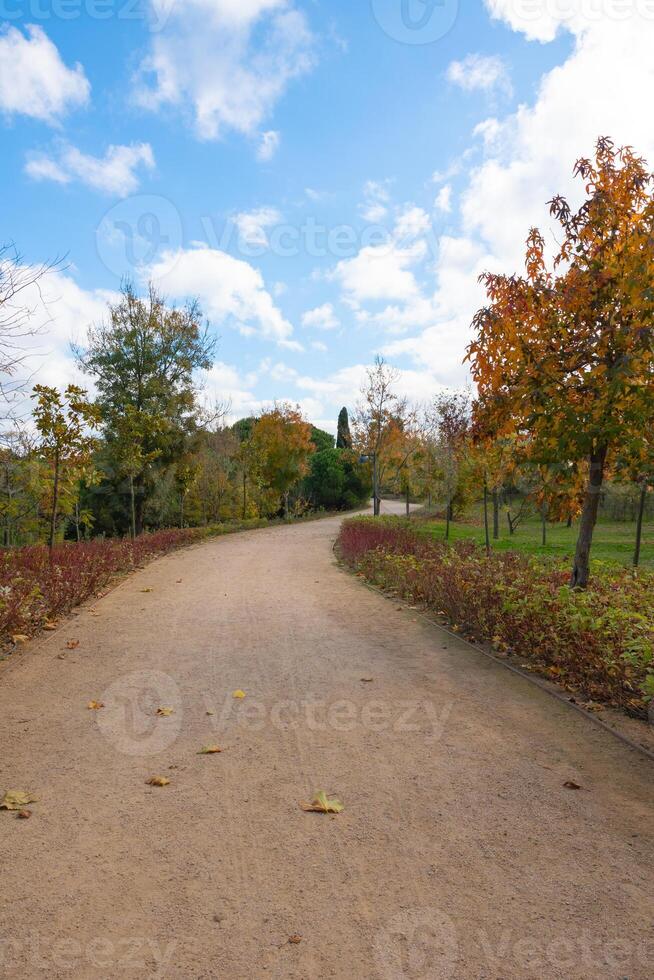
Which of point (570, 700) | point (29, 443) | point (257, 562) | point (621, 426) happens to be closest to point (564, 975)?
point (570, 700)

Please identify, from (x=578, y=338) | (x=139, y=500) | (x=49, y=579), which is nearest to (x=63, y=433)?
(x=49, y=579)

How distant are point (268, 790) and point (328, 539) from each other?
19.5 metres

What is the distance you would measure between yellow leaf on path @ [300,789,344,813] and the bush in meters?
2.56

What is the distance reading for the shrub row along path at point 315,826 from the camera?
2494 mm

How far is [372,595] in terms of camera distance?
10938 mm

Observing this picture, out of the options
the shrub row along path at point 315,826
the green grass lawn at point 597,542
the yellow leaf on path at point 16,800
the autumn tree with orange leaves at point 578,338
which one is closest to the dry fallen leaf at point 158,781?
the shrub row along path at point 315,826

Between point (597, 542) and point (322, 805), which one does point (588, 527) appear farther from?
point (597, 542)

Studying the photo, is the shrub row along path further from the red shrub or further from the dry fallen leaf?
the red shrub

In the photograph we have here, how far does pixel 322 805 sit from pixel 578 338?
600 cm

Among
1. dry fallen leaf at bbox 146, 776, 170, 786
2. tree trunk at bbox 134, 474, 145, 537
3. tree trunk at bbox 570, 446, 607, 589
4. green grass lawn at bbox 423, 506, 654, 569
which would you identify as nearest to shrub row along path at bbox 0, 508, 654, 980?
dry fallen leaf at bbox 146, 776, 170, 786

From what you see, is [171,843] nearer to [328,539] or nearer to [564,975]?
[564,975]

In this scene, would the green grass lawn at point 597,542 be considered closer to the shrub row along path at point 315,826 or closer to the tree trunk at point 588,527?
the tree trunk at point 588,527

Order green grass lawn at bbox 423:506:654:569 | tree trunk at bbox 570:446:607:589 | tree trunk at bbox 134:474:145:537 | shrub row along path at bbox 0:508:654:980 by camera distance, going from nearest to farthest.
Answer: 1. shrub row along path at bbox 0:508:654:980
2. tree trunk at bbox 570:446:607:589
3. green grass lawn at bbox 423:506:654:569
4. tree trunk at bbox 134:474:145:537

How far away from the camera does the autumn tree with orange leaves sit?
279 inches
